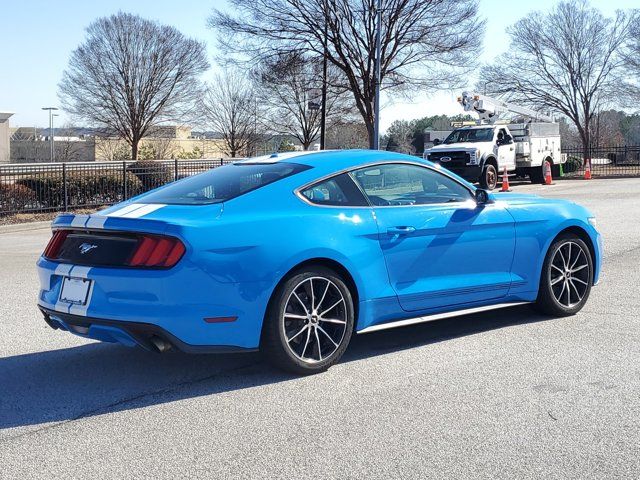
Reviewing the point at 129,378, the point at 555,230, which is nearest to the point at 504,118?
the point at 555,230

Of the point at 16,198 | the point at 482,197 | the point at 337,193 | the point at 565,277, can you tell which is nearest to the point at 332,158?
the point at 337,193

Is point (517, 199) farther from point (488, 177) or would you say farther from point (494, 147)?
point (494, 147)

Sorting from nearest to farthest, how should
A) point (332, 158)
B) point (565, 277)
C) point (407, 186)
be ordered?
1. point (332, 158)
2. point (407, 186)
3. point (565, 277)

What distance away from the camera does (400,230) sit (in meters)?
5.57

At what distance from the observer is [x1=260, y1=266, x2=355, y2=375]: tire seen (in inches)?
194

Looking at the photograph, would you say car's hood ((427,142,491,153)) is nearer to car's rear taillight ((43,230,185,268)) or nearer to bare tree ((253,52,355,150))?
bare tree ((253,52,355,150))

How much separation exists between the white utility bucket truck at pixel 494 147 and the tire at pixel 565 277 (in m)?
18.2

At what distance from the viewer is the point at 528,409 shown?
14.6ft

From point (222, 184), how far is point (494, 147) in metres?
22.2

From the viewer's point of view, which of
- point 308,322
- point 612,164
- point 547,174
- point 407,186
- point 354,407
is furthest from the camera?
point 612,164

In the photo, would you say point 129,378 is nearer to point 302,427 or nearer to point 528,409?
point 302,427

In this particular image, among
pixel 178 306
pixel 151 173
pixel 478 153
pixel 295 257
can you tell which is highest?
pixel 478 153

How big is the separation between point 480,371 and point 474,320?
159 cm

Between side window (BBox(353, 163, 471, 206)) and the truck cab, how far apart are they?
1894 cm
